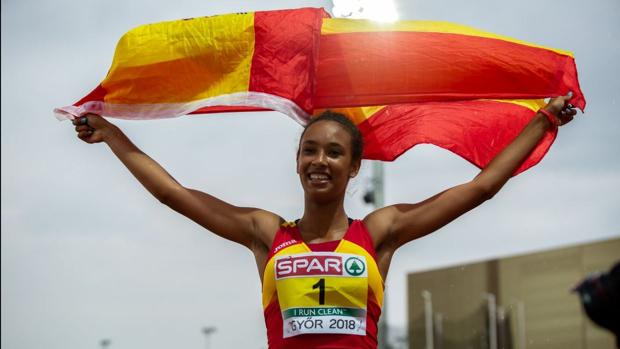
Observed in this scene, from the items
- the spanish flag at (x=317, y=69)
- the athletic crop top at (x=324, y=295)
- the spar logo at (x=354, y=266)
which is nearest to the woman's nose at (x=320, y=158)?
the athletic crop top at (x=324, y=295)

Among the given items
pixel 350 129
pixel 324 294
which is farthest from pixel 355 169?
pixel 324 294

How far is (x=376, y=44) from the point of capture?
26.9 ft

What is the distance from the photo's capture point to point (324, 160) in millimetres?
7031

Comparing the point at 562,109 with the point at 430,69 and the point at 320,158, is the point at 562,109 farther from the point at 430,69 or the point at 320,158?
the point at 320,158

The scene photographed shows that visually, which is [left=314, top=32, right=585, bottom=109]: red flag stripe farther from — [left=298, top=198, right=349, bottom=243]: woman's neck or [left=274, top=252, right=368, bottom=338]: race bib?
[left=274, top=252, right=368, bottom=338]: race bib

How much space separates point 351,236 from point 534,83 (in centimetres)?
176

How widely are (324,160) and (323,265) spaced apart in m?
0.58

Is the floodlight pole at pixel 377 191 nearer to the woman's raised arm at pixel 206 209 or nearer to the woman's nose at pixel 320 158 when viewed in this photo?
the woman's raised arm at pixel 206 209

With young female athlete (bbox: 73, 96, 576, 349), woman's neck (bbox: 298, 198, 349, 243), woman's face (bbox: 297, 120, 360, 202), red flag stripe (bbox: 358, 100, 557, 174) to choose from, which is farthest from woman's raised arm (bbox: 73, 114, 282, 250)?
red flag stripe (bbox: 358, 100, 557, 174)

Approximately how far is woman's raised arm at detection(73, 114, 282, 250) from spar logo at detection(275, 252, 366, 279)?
0.30 metres

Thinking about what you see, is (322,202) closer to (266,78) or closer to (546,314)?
(266,78)

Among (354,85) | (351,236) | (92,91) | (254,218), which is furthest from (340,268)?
(92,91)

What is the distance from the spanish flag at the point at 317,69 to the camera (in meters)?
8.05

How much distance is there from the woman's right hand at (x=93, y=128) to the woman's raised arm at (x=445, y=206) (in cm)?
167
